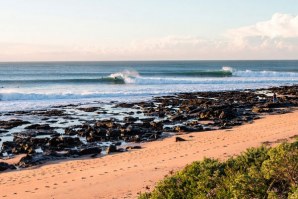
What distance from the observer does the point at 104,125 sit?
2233 centimetres

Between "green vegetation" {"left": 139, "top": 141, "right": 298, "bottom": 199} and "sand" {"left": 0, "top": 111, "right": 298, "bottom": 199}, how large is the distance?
5.03m

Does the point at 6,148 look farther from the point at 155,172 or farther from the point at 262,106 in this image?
the point at 262,106

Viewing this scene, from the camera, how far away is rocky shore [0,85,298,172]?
1706cm

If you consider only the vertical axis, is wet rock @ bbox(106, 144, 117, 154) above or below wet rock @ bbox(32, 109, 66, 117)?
above

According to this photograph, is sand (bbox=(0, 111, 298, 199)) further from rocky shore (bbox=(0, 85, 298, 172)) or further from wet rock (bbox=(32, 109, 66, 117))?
wet rock (bbox=(32, 109, 66, 117))

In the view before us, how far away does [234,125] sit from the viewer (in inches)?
874

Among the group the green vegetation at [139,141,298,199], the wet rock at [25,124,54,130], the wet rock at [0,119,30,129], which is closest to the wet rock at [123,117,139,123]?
the wet rock at [25,124,54,130]

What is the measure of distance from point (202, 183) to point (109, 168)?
8432 mm

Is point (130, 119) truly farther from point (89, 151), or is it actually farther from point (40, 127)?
point (89, 151)

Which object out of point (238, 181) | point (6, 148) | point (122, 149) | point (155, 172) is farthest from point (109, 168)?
point (238, 181)

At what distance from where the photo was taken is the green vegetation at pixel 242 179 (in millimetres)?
5082

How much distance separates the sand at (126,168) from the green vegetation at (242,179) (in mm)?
5029

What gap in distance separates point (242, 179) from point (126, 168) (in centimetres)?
895

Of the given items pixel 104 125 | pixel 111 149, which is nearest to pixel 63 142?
pixel 111 149
